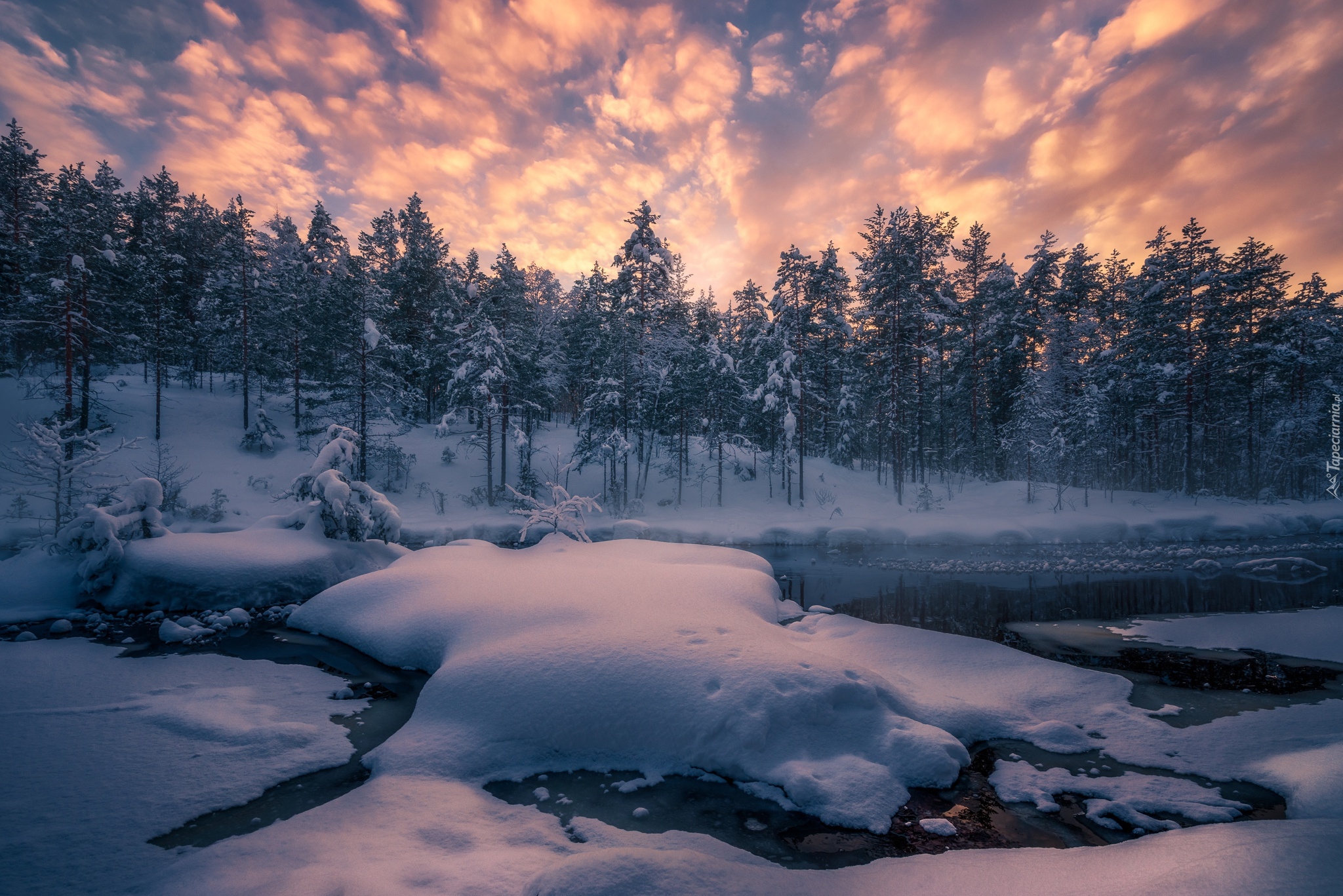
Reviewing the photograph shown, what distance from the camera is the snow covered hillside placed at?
2158 cm

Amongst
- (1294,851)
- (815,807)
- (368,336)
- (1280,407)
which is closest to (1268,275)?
(1280,407)

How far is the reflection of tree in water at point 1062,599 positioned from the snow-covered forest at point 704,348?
40.3 feet

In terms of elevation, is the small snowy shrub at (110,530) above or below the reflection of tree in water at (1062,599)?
above

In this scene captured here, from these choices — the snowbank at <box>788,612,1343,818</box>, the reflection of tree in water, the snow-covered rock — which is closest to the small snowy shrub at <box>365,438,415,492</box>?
the snow-covered rock

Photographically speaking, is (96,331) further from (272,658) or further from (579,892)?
(579,892)

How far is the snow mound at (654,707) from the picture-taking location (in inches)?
192

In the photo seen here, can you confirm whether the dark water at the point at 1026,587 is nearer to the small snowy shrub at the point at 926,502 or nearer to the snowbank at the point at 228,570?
the small snowy shrub at the point at 926,502

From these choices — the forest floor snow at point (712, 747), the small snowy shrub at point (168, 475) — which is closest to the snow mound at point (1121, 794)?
the forest floor snow at point (712, 747)

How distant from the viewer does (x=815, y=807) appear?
4441 millimetres

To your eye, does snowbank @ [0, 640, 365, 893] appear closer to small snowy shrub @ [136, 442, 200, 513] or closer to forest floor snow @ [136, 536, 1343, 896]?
forest floor snow @ [136, 536, 1343, 896]

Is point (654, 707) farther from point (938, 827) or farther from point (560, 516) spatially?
point (560, 516)

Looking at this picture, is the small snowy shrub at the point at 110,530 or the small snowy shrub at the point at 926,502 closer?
the small snowy shrub at the point at 110,530

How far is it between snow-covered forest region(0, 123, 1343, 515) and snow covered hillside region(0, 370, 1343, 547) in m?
1.15

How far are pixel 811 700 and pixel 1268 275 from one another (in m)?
44.1
